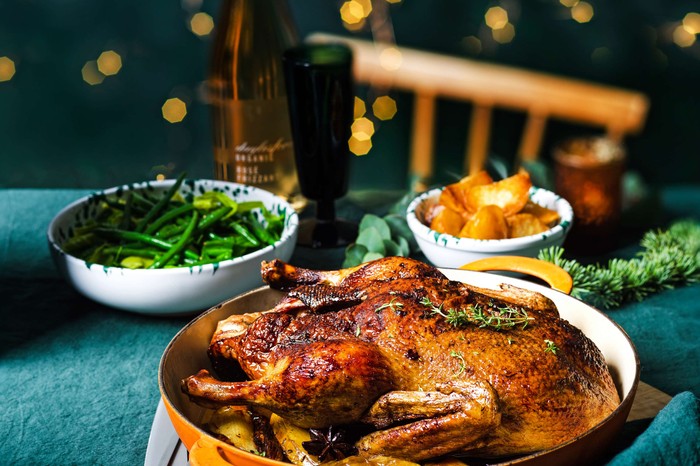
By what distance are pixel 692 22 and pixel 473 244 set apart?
77.7 inches

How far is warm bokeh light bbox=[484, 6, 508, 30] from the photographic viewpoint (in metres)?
2.83

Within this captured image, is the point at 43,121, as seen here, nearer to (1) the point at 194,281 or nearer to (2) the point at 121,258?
(2) the point at 121,258

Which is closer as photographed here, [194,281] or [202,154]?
[194,281]

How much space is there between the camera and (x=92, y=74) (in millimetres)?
2949

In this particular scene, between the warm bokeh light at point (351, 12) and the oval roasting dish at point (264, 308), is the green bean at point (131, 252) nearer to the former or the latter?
the oval roasting dish at point (264, 308)

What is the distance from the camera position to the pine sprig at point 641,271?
1489mm

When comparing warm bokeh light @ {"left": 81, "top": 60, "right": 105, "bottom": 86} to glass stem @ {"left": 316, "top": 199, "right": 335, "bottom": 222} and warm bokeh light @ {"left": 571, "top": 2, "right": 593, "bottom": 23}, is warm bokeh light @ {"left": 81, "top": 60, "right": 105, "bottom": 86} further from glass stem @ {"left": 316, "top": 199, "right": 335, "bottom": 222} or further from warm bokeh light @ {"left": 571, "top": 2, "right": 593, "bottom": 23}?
warm bokeh light @ {"left": 571, "top": 2, "right": 593, "bottom": 23}

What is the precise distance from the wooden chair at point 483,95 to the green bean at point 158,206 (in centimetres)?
88

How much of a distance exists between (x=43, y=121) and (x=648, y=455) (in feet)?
8.68

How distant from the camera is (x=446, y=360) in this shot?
902 millimetres

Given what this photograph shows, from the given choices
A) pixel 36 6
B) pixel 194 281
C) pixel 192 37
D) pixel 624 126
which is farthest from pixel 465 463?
pixel 36 6

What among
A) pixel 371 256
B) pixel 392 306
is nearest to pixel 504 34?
pixel 371 256

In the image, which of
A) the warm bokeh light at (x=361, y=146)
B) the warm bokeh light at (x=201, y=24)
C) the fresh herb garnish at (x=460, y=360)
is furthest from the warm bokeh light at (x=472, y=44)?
the fresh herb garnish at (x=460, y=360)

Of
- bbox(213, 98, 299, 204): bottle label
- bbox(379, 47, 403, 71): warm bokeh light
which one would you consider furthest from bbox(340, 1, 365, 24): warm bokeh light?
bbox(213, 98, 299, 204): bottle label
